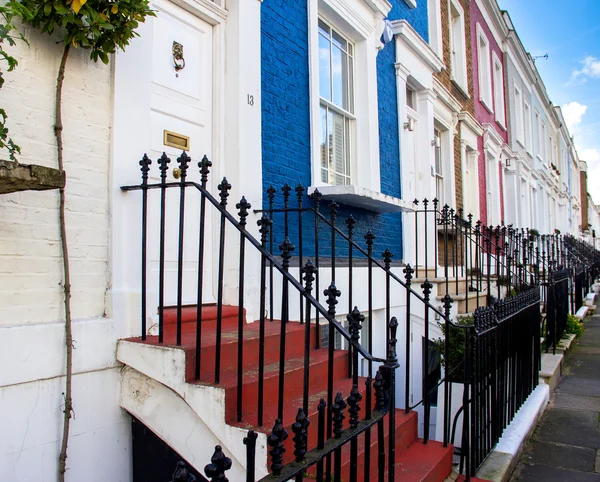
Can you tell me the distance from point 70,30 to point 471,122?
31.7 ft

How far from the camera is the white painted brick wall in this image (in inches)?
107

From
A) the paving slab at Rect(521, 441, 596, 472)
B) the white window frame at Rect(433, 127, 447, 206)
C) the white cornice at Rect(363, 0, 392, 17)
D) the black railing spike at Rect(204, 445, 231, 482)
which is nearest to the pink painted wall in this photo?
the white window frame at Rect(433, 127, 447, 206)

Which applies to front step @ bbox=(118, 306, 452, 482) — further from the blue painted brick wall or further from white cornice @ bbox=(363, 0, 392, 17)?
white cornice @ bbox=(363, 0, 392, 17)

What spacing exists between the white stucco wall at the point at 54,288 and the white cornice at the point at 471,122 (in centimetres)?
870

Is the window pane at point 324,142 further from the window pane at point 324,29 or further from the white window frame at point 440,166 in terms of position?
the white window frame at point 440,166

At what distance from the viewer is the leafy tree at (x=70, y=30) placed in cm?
267

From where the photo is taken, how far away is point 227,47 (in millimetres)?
4297

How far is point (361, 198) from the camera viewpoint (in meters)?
5.43

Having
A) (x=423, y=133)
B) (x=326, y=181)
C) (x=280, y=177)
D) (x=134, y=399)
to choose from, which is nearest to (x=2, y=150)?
(x=134, y=399)

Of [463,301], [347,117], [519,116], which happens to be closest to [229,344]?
[347,117]

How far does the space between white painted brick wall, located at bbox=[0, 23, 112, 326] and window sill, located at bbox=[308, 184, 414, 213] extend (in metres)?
2.05

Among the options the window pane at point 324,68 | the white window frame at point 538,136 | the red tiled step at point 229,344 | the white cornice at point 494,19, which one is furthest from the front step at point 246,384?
the white window frame at point 538,136

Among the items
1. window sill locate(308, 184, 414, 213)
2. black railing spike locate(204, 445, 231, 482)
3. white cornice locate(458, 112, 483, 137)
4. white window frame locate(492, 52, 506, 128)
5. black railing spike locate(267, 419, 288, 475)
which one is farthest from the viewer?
white window frame locate(492, 52, 506, 128)

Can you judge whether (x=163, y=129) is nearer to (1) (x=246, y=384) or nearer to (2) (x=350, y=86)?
(1) (x=246, y=384)
